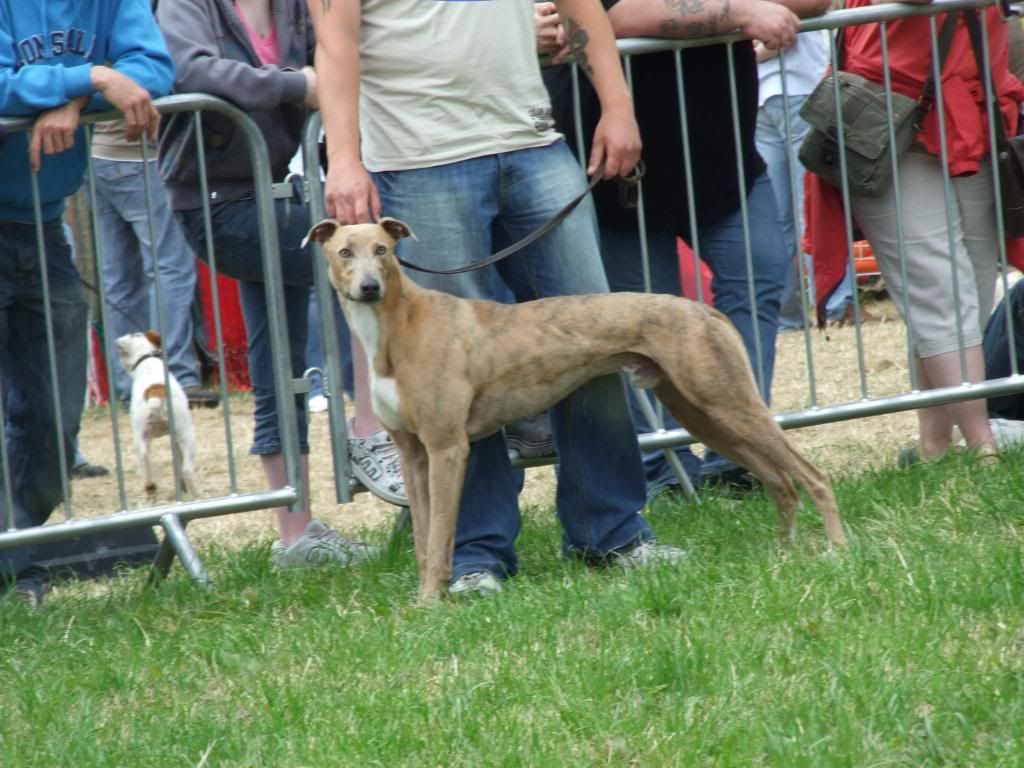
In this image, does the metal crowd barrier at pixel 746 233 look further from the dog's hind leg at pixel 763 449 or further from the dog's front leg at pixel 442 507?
the dog's front leg at pixel 442 507

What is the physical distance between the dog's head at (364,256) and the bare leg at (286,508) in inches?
53.1

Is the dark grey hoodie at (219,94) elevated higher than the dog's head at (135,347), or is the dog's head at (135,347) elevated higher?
the dark grey hoodie at (219,94)

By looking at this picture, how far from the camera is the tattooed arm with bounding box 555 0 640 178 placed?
4.77m

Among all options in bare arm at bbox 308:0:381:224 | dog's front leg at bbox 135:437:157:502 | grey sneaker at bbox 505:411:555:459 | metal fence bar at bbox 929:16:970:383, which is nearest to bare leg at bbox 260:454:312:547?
grey sneaker at bbox 505:411:555:459

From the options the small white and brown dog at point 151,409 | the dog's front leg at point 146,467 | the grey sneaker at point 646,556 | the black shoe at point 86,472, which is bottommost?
the black shoe at point 86,472

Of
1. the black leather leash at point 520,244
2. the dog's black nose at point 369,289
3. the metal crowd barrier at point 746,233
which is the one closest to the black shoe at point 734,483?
the metal crowd barrier at point 746,233

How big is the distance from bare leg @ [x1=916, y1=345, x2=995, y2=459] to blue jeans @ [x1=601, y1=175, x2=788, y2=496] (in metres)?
0.67

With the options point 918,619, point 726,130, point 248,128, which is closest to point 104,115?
point 248,128

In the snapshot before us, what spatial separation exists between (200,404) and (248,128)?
17.5ft

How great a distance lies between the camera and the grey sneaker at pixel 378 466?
5.43 meters

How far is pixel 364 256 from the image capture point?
4.43 m

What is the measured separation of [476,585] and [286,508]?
→ 1318 millimetres

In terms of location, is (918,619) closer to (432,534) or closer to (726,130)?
(432,534)

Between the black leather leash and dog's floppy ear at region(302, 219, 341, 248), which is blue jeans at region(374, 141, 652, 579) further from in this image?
dog's floppy ear at region(302, 219, 341, 248)
